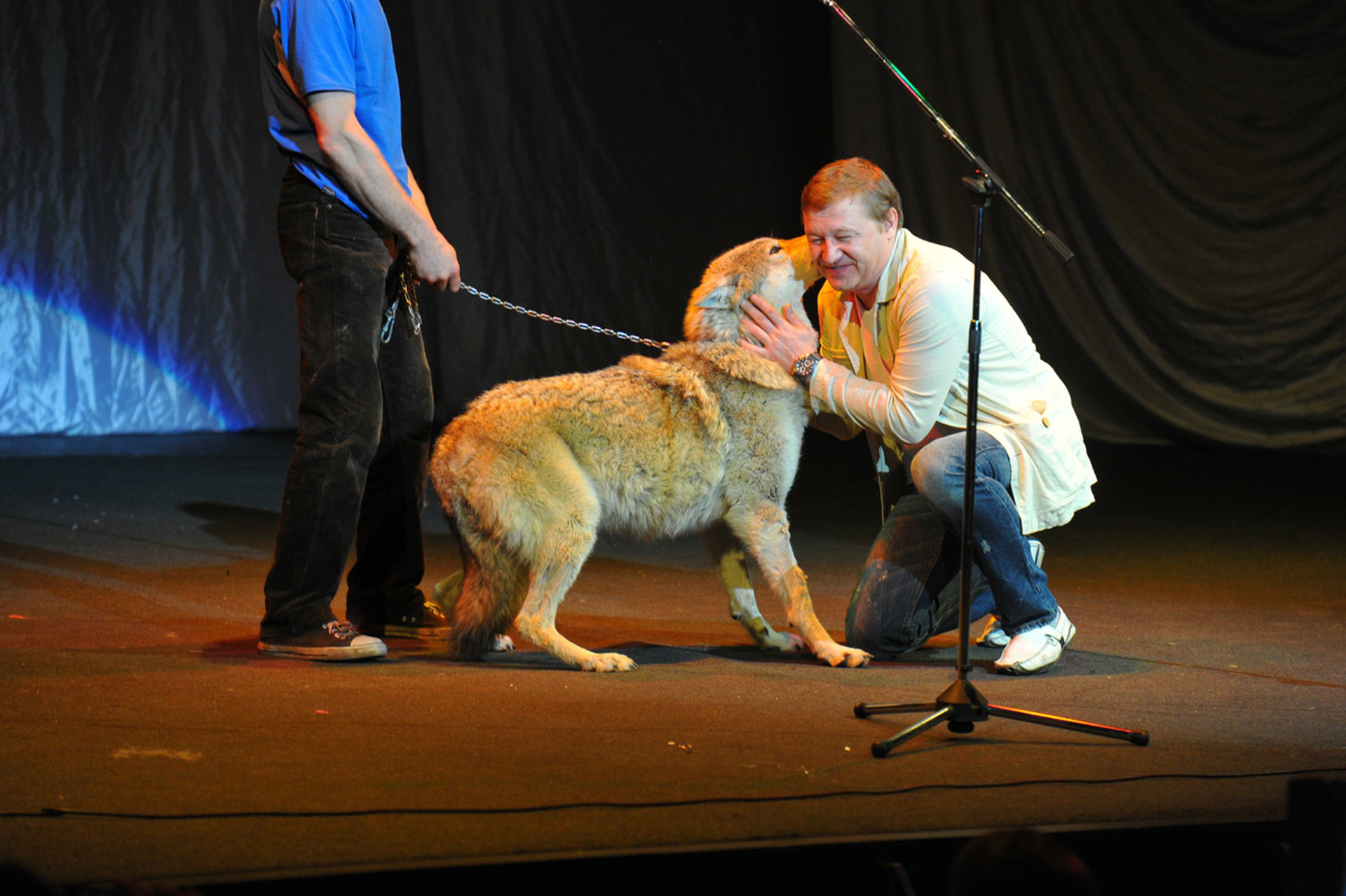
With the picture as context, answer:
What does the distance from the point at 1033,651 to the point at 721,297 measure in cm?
127

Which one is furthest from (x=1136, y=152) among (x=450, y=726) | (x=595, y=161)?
(x=450, y=726)

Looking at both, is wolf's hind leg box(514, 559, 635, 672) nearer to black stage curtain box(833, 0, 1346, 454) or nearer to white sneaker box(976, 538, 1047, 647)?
white sneaker box(976, 538, 1047, 647)

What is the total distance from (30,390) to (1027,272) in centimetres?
678

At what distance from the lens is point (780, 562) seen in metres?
3.41

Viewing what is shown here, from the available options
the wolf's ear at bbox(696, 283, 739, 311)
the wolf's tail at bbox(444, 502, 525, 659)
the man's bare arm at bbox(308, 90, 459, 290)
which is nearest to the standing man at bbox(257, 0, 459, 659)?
the man's bare arm at bbox(308, 90, 459, 290)

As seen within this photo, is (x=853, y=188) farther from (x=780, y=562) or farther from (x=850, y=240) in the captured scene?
(x=780, y=562)

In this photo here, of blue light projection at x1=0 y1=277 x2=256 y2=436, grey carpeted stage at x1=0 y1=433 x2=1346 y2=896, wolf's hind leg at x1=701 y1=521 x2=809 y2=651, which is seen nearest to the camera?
grey carpeted stage at x1=0 y1=433 x2=1346 y2=896

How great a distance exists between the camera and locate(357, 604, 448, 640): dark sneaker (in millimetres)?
3590

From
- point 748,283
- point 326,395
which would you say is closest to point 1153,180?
point 748,283

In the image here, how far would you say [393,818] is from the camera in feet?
6.82

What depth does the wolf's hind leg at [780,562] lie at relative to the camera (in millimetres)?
3355

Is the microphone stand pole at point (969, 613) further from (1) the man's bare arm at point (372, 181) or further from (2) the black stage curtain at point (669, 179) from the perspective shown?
(2) the black stage curtain at point (669, 179)

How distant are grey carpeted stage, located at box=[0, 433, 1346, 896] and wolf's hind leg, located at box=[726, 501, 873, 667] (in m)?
0.08

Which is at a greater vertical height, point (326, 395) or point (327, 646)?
point (326, 395)
